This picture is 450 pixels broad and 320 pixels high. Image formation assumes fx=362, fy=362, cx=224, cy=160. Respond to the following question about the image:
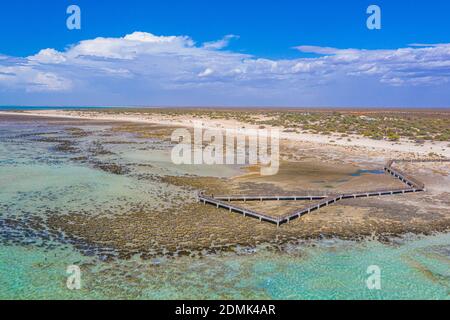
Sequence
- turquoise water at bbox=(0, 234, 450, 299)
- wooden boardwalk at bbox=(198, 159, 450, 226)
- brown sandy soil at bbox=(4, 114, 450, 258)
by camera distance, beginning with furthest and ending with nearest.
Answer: wooden boardwalk at bbox=(198, 159, 450, 226), brown sandy soil at bbox=(4, 114, 450, 258), turquoise water at bbox=(0, 234, 450, 299)

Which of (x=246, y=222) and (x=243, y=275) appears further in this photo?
(x=246, y=222)

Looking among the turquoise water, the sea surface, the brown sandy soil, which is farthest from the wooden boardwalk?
the turquoise water

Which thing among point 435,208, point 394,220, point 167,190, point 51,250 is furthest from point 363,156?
point 51,250

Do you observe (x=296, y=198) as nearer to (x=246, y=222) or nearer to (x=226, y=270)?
(x=246, y=222)

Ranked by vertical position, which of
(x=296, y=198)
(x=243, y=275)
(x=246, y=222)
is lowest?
(x=243, y=275)

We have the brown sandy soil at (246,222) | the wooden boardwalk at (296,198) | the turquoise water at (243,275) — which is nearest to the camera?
the turquoise water at (243,275)

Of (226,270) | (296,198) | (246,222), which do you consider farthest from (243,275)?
(296,198)

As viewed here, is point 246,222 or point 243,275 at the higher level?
point 246,222

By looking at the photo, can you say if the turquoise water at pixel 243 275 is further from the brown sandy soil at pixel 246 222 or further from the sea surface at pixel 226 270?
the brown sandy soil at pixel 246 222

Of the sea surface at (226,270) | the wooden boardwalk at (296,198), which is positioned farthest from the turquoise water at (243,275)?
the wooden boardwalk at (296,198)

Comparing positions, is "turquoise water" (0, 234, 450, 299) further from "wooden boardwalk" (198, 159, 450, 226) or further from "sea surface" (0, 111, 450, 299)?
"wooden boardwalk" (198, 159, 450, 226)
